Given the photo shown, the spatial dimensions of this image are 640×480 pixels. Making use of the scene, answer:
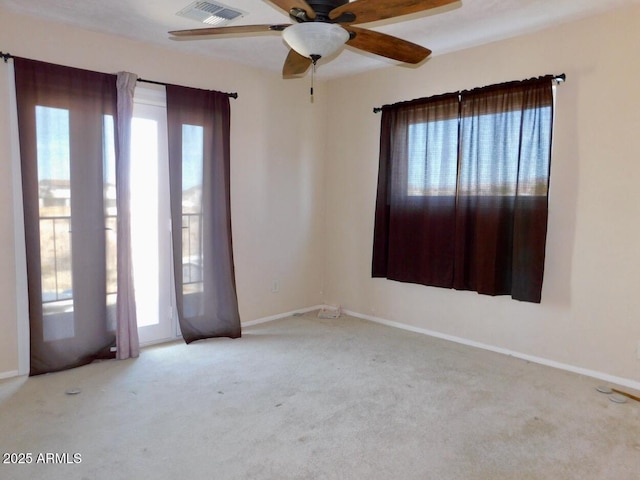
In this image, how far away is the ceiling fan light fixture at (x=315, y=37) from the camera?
199cm

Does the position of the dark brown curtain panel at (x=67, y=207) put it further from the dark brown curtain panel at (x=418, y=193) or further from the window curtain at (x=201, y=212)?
the dark brown curtain panel at (x=418, y=193)

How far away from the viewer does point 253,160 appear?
14.5 ft

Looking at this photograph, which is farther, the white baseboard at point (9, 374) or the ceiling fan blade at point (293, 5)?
the white baseboard at point (9, 374)

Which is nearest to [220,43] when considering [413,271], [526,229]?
[413,271]

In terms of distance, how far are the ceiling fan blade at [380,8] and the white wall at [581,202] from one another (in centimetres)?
196

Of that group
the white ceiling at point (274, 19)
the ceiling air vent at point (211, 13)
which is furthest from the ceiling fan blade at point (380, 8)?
the ceiling air vent at point (211, 13)

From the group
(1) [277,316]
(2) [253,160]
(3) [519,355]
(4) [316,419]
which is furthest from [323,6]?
(1) [277,316]

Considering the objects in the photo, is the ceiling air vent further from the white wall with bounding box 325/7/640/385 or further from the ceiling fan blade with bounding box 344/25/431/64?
the white wall with bounding box 325/7/640/385

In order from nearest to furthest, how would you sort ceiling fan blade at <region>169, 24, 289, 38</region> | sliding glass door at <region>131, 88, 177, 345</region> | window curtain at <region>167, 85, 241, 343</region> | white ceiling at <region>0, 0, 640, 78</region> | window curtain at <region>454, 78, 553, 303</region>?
ceiling fan blade at <region>169, 24, 289, 38</region>
white ceiling at <region>0, 0, 640, 78</region>
window curtain at <region>454, 78, 553, 303</region>
sliding glass door at <region>131, 88, 177, 345</region>
window curtain at <region>167, 85, 241, 343</region>

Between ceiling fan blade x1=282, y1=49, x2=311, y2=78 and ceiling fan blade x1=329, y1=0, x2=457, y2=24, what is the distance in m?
0.65

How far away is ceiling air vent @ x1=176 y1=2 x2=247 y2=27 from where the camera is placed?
9.65 ft

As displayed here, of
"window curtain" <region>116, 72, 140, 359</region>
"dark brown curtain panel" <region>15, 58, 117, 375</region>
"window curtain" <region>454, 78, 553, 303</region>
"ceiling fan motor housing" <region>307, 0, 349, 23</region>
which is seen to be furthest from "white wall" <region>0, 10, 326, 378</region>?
"ceiling fan motor housing" <region>307, 0, 349, 23</region>

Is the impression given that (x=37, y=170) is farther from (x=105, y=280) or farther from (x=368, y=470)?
(x=368, y=470)

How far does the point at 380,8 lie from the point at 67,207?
8.68ft
